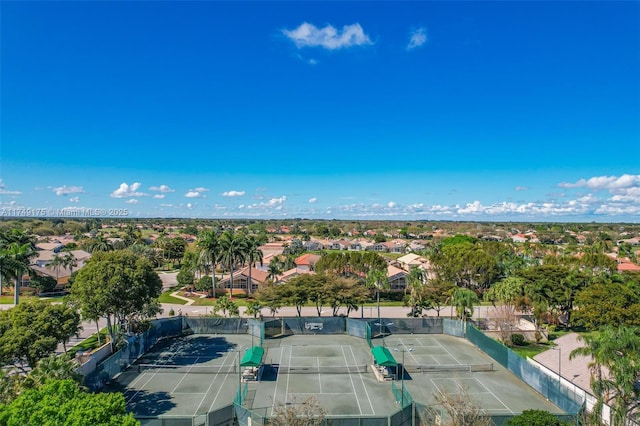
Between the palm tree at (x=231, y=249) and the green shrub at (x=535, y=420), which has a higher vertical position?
the palm tree at (x=231, y=249)

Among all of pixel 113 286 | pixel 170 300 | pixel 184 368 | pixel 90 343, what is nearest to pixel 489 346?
pixel 184 368

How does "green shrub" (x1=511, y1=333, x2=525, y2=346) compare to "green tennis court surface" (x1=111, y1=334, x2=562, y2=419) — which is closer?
"green tennis court surface" (x1=111, y1=334, x2=562, y2=419)

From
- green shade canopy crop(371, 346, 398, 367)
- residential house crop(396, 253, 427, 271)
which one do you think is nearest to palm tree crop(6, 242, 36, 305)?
green shade canopy crop(371, 346, 398, 367)

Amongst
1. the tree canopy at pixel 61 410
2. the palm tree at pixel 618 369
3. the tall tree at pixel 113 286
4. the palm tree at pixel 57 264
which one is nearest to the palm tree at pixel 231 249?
the tall tree at pixel 113 286

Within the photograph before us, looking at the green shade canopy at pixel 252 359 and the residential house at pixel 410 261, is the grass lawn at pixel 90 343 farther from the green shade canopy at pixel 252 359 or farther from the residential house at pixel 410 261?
the residential house at pixel 410 261

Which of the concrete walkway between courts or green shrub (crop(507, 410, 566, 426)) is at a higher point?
green shrub (crop(507, 410, 566, 426))

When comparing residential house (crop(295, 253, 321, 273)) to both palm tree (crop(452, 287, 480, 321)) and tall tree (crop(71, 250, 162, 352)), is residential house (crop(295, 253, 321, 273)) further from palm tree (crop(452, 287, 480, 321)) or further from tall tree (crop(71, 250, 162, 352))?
tall tree (crop(71, 250, 162, 352))

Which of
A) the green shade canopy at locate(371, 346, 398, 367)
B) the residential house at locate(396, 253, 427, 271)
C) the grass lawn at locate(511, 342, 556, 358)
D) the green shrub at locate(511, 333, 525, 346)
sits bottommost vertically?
the grass lawn at locate(511, 342, 556, 358)
